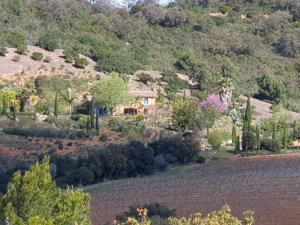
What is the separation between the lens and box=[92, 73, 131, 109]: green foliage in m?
72.6

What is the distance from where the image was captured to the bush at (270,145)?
63.2 meters

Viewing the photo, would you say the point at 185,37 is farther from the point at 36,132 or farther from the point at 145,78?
the point at 36,132

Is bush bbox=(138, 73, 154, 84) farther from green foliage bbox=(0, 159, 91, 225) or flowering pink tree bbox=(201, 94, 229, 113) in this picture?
green foliage bbox=(0, 159, 91, 225)

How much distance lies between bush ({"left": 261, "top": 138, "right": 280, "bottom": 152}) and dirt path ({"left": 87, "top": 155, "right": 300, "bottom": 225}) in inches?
195

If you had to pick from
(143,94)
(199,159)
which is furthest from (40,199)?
(143,94)

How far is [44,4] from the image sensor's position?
354 feet

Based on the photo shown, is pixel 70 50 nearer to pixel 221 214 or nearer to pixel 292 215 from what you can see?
pixel 292 215

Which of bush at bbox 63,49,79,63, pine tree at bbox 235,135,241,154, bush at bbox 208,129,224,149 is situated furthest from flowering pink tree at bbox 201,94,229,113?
bush at bbox 63,49,79,63

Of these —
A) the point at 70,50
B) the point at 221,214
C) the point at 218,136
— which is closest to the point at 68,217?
the point at 221,214

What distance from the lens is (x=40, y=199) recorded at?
17.5 m

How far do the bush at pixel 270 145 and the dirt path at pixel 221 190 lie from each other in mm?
4943

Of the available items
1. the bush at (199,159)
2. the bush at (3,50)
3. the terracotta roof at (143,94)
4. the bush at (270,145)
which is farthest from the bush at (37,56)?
the bush at (199,159)

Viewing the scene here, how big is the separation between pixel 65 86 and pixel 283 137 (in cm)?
2223

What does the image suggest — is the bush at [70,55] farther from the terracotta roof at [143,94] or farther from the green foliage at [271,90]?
the green foliage at [271,90]
